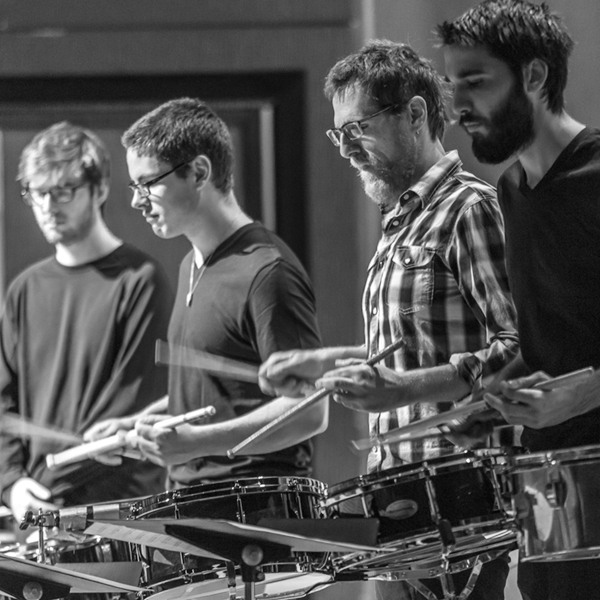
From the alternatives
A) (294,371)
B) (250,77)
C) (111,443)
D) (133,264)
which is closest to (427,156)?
(294,371)

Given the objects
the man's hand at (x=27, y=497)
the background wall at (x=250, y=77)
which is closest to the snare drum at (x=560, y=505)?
the man's hand at (x=27, y=497)

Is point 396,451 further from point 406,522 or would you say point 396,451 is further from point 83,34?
point 83,34

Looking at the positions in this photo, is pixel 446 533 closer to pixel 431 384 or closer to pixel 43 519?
pixel 431 384

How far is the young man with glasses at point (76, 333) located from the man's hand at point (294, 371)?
1.28 m

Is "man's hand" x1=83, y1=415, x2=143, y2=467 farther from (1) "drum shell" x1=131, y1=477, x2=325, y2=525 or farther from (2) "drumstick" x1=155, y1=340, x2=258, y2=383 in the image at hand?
(1) "drum shell" x1=131, y1=477, x2=325, y2=525

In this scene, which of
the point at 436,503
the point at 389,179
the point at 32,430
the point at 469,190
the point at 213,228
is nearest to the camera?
the point at 436,503

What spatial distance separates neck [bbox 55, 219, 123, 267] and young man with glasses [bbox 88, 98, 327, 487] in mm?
650

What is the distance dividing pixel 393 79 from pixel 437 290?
0.54 m

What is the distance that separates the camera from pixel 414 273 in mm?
2598

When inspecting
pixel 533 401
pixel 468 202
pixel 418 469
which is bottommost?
pixel 418 469

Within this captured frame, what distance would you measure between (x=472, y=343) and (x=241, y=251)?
3.09 ft

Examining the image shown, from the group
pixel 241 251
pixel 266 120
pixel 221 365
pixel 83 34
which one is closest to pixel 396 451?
pixel 221 365

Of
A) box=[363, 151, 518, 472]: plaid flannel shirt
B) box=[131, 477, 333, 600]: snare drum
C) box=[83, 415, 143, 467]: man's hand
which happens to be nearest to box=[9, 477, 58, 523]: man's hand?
box=[83, 415, 143, 467]: man's hand

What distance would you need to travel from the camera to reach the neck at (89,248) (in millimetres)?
4164
